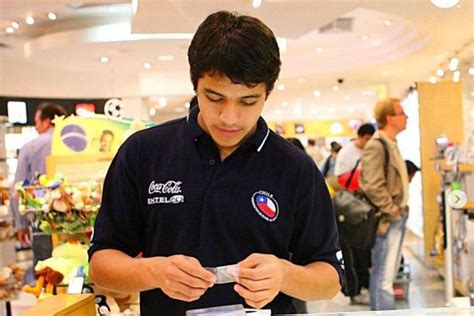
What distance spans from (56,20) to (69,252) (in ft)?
14.0

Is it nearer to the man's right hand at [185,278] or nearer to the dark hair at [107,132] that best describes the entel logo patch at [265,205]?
the man's right hand at [185,278]

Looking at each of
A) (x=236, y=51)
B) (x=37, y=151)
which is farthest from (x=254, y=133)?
(x=37, y=151)

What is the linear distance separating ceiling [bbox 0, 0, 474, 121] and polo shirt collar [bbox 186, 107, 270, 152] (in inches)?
100

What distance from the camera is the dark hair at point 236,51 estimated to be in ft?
3.58

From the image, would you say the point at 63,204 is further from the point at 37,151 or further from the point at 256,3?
the point at 256,3

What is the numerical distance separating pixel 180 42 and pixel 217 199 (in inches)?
161

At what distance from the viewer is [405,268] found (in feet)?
17.2

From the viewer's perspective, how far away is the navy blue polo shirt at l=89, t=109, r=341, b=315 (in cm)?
123

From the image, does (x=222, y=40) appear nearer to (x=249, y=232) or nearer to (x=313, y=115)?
(x=249, y=232)

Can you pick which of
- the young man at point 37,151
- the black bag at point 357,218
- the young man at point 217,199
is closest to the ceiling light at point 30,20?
the young man at point 37,151

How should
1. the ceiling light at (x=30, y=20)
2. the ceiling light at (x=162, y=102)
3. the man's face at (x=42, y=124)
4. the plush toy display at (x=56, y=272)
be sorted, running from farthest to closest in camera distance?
the ceiling light at (x=162, y=102) → the ceiling light at (x=30, y=20) → the man's face at (x=42, y=124) → the plush toy display at (x=56, y=272)

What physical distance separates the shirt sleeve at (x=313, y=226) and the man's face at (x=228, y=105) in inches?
7.1

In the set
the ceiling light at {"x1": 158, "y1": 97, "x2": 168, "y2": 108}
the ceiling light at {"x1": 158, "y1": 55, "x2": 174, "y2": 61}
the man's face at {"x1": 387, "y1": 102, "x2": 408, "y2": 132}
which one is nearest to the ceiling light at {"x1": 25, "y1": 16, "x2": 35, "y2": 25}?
the ceiling light at {"x1": 158, "y1": 55, "x2": 174, "y2": 61}

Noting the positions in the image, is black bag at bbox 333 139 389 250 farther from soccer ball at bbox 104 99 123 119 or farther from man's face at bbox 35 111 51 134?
man's face at bbox 35 111 51 134
